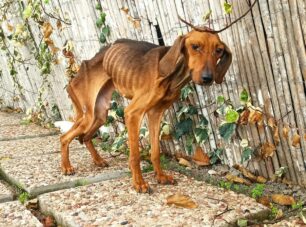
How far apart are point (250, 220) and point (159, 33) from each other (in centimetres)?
172

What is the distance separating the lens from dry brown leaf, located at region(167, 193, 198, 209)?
2.94 meters

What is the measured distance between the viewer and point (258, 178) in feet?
11.1

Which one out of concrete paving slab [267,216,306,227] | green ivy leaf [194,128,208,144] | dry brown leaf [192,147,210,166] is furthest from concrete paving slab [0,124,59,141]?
concrete paving slab [267,216,306,227]

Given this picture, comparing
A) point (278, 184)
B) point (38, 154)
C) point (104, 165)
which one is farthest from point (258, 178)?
point (38, 154)

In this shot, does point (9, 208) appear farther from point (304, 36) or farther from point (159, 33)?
point (304, 36)

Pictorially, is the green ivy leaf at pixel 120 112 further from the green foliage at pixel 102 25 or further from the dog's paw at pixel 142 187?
the dog's paw at pixel 142 187

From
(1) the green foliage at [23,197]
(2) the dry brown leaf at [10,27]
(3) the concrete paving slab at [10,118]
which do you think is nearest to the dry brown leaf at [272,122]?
(1) the green foliage at [23,197]

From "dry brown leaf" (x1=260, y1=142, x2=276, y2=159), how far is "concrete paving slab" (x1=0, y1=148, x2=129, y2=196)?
3.50 ft

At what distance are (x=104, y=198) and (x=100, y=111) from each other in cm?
101

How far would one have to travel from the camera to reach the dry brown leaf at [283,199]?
9.87 ft

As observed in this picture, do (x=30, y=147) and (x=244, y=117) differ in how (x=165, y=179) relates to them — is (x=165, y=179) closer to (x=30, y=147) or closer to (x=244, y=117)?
(x=244, y=117)

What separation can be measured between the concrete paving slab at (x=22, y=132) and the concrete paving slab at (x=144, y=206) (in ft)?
7.84

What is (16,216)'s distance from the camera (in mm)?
2963

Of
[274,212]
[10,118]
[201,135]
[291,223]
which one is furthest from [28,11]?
[291,223]
